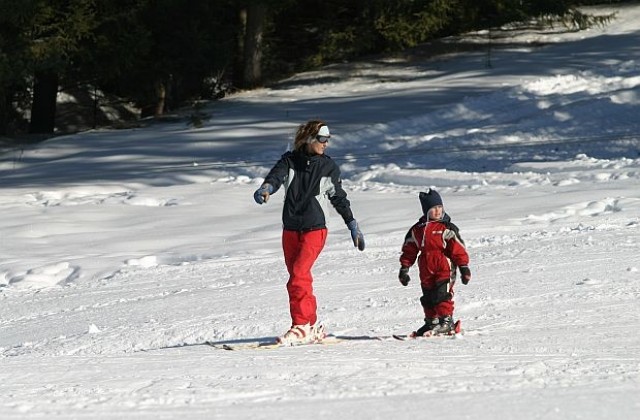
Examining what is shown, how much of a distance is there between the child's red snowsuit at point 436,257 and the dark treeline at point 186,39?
620 inches

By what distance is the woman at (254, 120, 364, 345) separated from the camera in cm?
761

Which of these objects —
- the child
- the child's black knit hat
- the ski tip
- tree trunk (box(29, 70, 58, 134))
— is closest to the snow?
the ski tip

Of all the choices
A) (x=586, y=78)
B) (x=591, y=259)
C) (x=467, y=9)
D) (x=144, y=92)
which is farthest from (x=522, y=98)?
(x=591, y=259)

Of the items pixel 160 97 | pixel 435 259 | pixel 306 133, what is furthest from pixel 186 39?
pixel 435 259

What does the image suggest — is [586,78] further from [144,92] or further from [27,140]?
[27,140]

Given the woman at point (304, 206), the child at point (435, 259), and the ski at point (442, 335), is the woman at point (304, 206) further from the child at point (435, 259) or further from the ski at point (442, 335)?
the ski at point (442, 335)

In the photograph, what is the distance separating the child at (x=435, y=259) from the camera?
25.1 feet

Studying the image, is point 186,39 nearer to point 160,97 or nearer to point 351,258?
point 160,97

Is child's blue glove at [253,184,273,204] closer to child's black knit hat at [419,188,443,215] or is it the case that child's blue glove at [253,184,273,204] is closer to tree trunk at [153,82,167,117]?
child's black knit hat at [419,188,443,215]

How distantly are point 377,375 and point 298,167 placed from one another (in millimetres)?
1975

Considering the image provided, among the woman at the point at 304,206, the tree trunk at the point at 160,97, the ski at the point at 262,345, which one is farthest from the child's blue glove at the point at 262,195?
the tree trunk at the point at 160,97

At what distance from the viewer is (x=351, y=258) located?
38.2ft

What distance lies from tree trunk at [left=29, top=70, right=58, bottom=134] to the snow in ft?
6.65

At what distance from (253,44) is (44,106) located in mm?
5090
